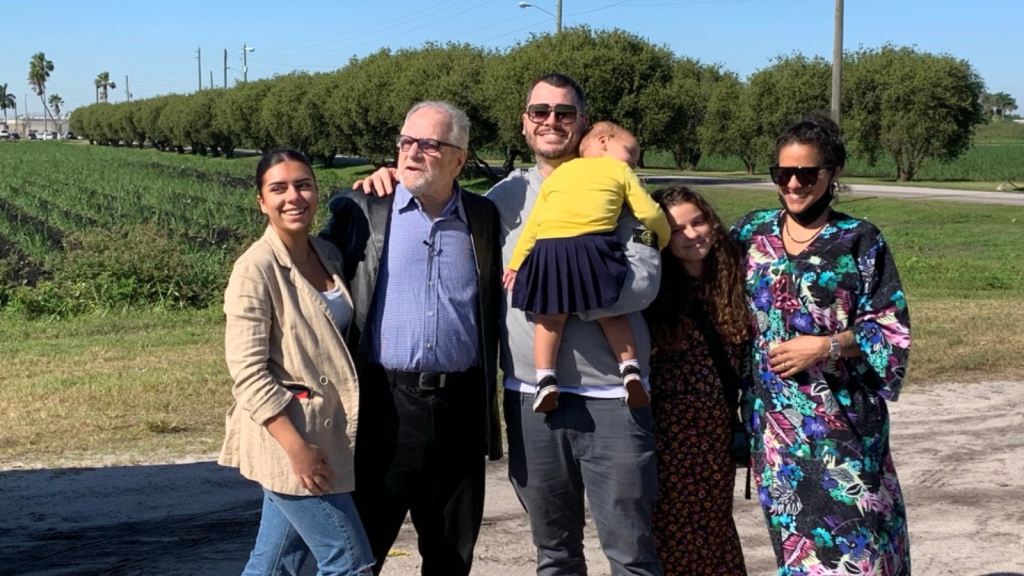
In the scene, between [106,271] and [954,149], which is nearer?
[106,271]

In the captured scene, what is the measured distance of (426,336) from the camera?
11.9 feet

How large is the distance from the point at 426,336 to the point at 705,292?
940 mm

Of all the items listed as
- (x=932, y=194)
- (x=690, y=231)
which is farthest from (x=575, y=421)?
(x=932, y=194)

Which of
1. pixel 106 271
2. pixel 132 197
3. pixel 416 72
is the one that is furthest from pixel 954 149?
pixel 106 271

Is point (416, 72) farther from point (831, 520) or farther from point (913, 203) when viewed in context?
point (831, 520)

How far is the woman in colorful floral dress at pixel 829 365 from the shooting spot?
3516mm

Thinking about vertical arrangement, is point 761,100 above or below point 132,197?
above

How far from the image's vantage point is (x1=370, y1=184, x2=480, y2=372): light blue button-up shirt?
11.9ft

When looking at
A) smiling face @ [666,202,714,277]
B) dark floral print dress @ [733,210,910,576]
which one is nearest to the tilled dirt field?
dark floral print dress @ [733,210,910,576]

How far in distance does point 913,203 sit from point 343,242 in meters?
25.9

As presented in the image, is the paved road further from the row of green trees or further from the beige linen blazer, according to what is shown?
the beige linen blazer

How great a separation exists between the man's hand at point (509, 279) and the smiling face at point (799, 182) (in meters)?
0.88

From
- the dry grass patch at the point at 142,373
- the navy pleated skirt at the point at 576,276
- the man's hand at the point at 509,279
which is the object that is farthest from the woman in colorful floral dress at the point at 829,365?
the dry grass patch at the point at 142,373

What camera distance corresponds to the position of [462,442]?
3729mm
